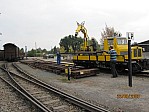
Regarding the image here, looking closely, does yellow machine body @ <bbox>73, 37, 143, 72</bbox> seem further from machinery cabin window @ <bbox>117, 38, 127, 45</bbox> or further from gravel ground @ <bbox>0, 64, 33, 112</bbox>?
gravel ground @ <bbox>0, 64, 33, 112</bbox>

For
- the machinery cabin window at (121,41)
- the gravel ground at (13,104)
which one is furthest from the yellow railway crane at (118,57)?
the gravel ground at (13,104)

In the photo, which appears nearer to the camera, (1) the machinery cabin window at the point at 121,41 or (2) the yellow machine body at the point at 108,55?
(2) the yellow machine body at the point at 108,55

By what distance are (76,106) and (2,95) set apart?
13.5 ft

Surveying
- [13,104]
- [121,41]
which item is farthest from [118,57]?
[13,104]

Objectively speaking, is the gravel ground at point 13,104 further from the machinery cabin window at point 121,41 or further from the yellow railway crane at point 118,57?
the machinery cabin window at point 121,41

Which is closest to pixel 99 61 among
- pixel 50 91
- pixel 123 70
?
pixel 123 70

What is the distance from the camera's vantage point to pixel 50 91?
31.5ft

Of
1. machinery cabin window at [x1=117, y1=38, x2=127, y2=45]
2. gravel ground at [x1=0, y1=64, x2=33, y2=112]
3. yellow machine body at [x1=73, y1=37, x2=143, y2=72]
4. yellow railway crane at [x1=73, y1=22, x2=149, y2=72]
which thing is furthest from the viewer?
machinery cabin window at [x1=117, y1=38, x2=127, y2=45]

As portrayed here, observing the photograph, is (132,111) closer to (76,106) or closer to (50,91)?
(76,106)

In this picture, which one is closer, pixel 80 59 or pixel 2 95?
pixel 2 95

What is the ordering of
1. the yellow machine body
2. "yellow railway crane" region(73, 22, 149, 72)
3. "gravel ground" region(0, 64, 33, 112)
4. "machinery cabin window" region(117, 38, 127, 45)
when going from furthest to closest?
"machinery cabin window" region(117, 38, 127, 45)
the yellow machine body
"yellow railway crane" region(73, 22, 149, 72)
"gravel ground" region(0, 64, 33, 112)

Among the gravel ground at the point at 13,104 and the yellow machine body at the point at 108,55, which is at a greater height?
the yellow machine body at the point at 108,55

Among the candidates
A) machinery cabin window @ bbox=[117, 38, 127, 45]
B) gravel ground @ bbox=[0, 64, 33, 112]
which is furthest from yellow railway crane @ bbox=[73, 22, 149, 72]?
gravel ground @ bbox=[0, 64, 33, 112]

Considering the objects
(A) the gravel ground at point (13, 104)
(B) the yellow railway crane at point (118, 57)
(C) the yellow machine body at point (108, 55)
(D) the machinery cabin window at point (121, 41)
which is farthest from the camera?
(D) the machinery cabin window at point (121, 41)
